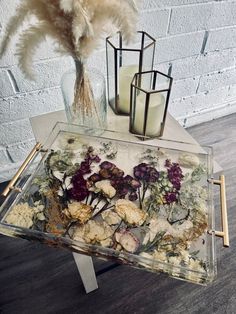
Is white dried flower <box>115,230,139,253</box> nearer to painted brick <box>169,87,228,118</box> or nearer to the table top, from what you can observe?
the table top

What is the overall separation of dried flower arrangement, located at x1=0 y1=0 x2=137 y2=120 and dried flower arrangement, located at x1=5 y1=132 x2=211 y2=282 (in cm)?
23

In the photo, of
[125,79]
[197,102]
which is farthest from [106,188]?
[197,102]

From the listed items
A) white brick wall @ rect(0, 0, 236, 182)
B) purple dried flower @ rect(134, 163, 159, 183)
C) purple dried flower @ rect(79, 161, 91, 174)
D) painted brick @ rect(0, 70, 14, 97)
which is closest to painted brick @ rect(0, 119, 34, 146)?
white brick wall @ rect(0, 0, 236, 182)

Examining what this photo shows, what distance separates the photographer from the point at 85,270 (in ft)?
2.53

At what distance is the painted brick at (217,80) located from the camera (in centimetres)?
125

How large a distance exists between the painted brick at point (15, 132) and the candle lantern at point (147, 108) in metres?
0.49

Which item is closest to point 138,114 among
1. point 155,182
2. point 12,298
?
point 155,182

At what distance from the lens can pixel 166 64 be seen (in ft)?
3.47

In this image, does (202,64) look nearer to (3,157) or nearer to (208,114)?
(208,114)

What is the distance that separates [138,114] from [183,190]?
0.76ft

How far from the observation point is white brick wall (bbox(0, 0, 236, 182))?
0.85 metres

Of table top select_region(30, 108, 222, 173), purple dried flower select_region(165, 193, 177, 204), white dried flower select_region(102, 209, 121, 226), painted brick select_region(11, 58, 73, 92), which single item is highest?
painted brick select_region(11, 58, 73, 92)

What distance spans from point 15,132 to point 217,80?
A: 3.24 ft

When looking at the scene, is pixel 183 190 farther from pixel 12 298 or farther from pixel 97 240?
pixel 12 298
